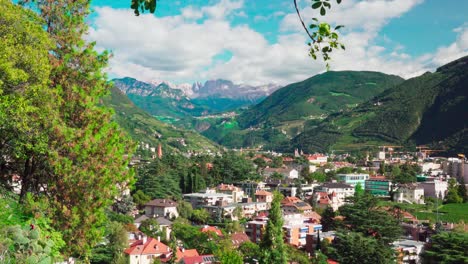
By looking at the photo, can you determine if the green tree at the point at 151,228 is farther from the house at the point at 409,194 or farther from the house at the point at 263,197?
the house at the point at 409,194

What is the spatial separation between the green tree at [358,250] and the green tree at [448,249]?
2.43m

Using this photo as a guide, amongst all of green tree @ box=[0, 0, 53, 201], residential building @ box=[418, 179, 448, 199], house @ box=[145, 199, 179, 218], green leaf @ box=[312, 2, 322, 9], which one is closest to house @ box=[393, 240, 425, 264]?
house @ box=[145, 199, 179, 218]

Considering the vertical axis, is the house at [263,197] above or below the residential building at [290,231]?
above

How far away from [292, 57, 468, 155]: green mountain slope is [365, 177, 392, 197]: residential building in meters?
62.8

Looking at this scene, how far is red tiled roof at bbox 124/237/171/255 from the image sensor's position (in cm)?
2905

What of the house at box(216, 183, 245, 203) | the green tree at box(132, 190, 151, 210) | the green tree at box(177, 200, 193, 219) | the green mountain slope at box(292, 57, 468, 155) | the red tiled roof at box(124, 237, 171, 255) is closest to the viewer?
the red tiled roof at box(124, 237, 171, 255)

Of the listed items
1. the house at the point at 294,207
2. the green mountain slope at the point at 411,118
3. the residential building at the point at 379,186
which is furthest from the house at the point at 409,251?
the green mountain slope at the point at 411,118

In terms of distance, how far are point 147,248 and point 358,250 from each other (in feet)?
43.0

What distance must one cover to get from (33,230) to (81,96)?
246cm

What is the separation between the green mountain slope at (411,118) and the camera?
138125mm

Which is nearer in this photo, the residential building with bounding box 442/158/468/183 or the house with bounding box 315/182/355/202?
the house with bounding box 315/182/355/202

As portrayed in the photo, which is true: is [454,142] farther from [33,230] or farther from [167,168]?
[33,230]

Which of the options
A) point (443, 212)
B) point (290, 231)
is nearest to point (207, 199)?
point (290, 231)

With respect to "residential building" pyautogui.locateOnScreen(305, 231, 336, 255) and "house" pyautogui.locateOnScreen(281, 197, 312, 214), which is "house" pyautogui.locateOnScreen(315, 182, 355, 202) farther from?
"residential building" pyautogui.locateOnScreen(305, 231, 336, 255)
